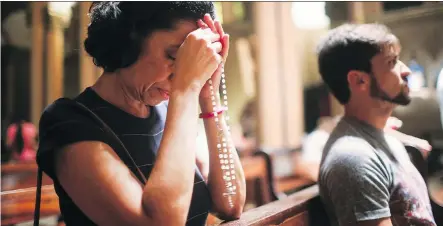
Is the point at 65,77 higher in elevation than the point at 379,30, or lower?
lower

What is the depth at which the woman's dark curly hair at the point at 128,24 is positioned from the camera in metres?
0.93

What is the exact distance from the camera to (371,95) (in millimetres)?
1486

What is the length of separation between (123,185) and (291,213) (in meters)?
0.69

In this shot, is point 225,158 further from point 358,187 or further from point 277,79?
point 277,79

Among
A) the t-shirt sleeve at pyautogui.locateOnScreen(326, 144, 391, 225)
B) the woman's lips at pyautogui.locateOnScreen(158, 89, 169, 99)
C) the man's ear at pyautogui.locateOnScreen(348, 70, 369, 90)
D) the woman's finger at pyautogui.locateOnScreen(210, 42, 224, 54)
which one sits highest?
the woman's finger at pyautogui.locateOnScreen(210, 42, 224, 54)

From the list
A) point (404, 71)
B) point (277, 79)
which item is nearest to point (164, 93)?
point (404, 71)

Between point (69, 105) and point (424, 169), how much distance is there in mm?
1472

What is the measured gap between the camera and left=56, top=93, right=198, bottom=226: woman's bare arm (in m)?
0.77

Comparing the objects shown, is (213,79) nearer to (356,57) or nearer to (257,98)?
(356,57)


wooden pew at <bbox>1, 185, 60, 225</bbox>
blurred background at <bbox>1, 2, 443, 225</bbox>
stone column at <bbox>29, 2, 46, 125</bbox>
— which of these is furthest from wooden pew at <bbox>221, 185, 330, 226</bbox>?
stone column at <bbox>29, 2, 46, 125</bbox>

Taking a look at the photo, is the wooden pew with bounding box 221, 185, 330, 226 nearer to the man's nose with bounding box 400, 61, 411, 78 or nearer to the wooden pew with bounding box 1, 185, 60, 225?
the man's nose with bounding box 400, 61, 411, 78

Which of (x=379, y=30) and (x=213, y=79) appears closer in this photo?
(x=213, y=79)

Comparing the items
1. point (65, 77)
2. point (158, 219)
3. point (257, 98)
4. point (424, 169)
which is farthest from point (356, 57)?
point (65, 77)

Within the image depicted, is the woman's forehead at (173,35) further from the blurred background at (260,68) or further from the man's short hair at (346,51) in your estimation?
the blurred background at (260,68)
